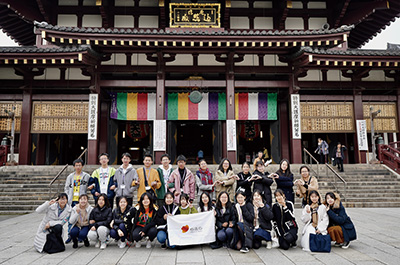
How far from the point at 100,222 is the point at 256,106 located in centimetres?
1009

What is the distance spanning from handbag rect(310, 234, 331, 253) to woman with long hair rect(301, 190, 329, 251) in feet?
0.27

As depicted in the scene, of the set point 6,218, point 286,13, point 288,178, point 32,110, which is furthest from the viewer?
point 286,13

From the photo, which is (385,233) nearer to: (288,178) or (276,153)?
(288,178)

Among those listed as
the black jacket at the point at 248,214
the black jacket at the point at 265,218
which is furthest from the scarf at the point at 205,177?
the black jacket at the point at 265,218

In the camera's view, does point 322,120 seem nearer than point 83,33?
No

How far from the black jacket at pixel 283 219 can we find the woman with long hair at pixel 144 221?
7.35 feet

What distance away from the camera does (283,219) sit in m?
4.84

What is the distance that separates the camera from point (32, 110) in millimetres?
12320

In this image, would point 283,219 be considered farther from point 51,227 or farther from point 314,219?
point 51,227

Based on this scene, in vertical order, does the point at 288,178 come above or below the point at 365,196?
above

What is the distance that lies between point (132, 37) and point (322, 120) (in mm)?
9403

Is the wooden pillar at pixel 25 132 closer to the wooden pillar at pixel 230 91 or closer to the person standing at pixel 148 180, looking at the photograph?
the wooden pillar at pixel 230 91

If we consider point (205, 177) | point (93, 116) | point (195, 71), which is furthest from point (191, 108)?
point (205, 177)

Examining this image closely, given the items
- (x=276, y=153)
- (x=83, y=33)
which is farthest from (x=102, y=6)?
(x=276, y=153)
